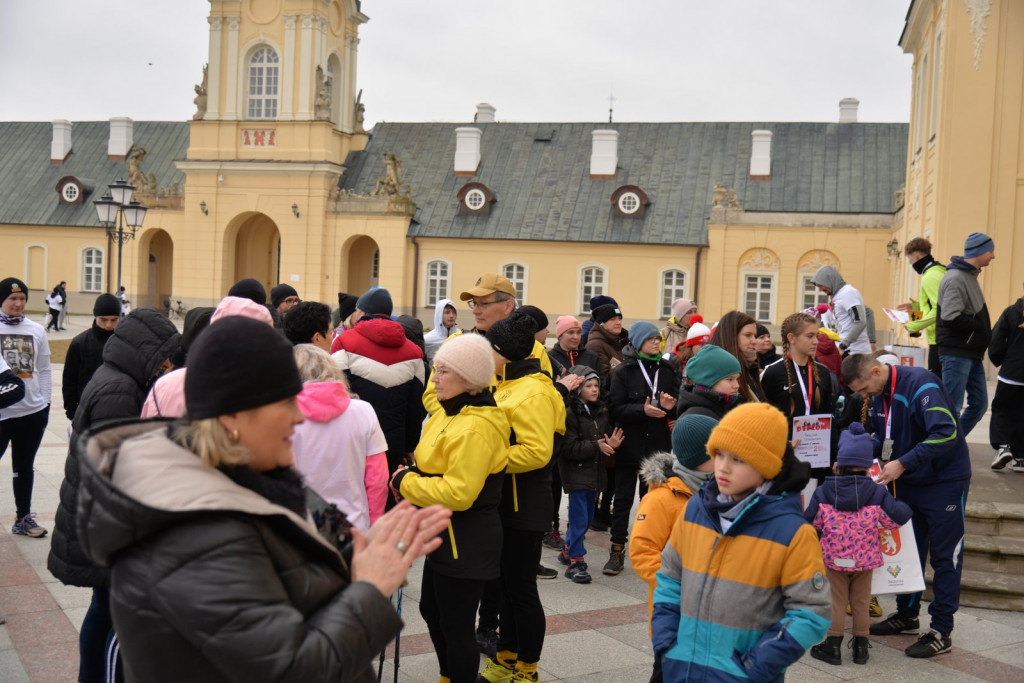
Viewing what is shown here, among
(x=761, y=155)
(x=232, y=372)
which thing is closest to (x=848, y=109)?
(x=761, y=155)

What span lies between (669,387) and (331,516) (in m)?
5.80

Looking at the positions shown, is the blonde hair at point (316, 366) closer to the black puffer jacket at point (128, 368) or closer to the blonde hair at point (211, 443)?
the black puffer jacket at point (128, 368)

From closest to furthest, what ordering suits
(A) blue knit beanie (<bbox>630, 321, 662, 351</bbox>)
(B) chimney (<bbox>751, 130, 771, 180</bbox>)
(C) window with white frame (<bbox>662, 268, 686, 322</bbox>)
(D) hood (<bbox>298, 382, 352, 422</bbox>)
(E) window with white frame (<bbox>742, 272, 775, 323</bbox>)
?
(D) hood (<bbox>298, 382, 352, 422</bbox>) < (A) blue knit beanie (<bbox>630, 321, 662, 351</bbox>) < (E) window with white frame (<bbox>742, 272, 775, 323</bbox>) < (C) window with white frame (<bbox>662, 268, 686, 322</bbox>) < (B) chimney (<bbox>751, 130, 771, 180</bbox>)

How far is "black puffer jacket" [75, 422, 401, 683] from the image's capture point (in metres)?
2.04

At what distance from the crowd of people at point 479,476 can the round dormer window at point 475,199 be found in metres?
30.4

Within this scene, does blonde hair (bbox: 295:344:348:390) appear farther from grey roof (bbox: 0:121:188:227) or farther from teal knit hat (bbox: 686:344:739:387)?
grey roof (bbox: 0:121:188:227)

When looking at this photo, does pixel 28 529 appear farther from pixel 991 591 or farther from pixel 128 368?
pixel 991 591

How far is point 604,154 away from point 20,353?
3420 centimetres

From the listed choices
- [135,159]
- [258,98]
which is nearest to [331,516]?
[258,98]

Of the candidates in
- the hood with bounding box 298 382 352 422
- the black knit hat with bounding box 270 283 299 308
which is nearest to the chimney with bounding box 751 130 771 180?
the black knit hat with bounding box 270 283 299 308

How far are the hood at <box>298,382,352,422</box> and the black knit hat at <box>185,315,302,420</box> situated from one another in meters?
1.77

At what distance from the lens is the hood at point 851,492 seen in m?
5.84

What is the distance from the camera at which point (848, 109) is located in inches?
1608

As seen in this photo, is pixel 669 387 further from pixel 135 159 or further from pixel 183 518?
pixel 135 159
